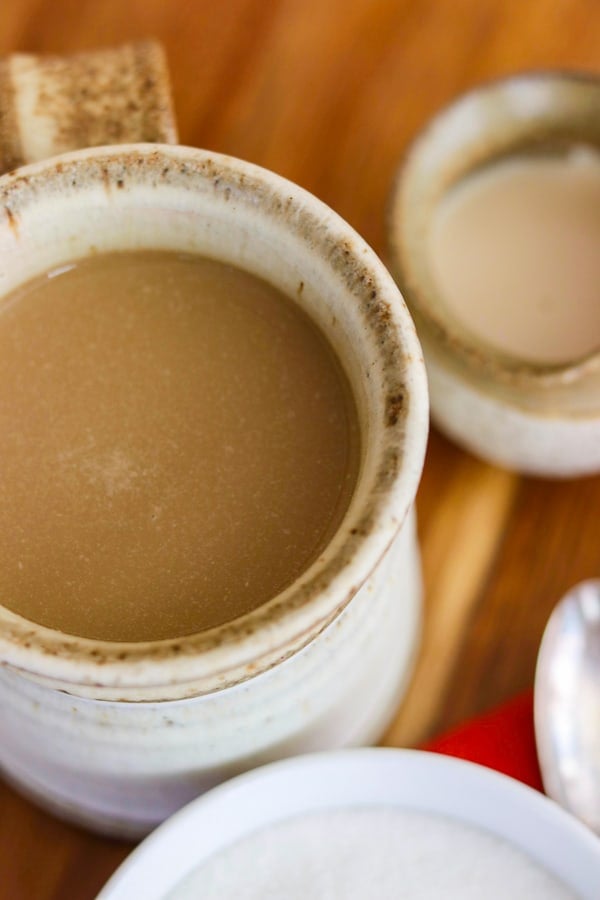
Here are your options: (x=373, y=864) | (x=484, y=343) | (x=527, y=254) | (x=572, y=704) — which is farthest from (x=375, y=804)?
(x=527, y=254)

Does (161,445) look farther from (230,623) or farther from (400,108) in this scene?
(400,108)

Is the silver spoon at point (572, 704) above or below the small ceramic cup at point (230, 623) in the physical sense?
below

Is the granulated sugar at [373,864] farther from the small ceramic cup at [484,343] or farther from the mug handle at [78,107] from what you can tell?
the mug handle at [78,107]

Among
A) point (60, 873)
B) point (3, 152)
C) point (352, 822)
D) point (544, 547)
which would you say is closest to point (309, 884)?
point (352, 822)

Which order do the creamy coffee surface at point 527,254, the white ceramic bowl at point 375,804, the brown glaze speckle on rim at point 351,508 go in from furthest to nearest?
the creamy coffee surface at point 527,254 → the white ceramic bowl at point 375,804 → the brown glaze speckle on rim at point 351,508

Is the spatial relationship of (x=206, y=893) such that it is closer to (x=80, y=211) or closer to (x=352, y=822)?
(x=352, y=822)

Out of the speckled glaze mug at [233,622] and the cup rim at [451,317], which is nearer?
the speckled glaze mug at [233,622]

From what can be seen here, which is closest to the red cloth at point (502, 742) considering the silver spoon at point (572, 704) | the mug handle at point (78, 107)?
the silver spoon at point (572, 704)
